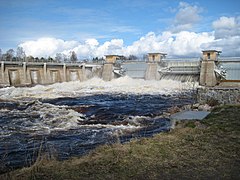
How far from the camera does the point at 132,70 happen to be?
44344 mm

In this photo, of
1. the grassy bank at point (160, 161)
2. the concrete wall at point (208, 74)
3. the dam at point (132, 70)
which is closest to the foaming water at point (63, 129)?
the grassy bank at point (160, 161)

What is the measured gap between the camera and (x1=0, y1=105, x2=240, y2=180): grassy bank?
4824mm

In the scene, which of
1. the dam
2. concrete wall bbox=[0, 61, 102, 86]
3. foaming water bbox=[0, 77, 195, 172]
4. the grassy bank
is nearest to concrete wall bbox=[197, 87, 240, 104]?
foaming water bbox=[0, 77, 195, 172]

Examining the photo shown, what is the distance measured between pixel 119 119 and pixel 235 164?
35.7ft

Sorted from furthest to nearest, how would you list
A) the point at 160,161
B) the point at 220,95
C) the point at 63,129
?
the point at 220,95 < the point at 63,129 < the point at 160,161

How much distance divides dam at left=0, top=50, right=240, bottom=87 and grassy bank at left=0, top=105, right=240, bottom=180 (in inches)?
1104

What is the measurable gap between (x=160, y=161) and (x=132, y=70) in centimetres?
3923

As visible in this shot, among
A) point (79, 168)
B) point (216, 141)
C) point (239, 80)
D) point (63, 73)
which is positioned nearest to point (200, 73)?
point (239, 80)

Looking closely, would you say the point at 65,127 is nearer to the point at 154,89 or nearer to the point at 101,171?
the point at 101,171

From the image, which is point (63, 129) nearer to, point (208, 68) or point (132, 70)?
point (208, 68)

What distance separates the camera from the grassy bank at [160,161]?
15.8 feet

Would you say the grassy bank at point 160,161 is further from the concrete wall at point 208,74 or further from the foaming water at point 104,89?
the concrete wall at point 208,74

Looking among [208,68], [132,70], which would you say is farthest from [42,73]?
[208,68]

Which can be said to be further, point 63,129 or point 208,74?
point 208,74
